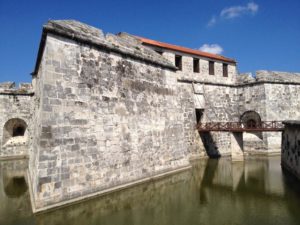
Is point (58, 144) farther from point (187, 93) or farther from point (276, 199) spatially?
point (187, 93)

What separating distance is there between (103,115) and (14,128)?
11.4 meters

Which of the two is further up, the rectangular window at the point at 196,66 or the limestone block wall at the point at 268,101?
the rectangular window at the point at 196,66

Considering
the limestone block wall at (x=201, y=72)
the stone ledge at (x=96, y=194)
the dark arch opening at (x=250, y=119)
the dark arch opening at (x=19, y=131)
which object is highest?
the limestone block wall at (x=201, y=72)

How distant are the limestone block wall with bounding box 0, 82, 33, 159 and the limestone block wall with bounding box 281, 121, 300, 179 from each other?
15579 millimetres

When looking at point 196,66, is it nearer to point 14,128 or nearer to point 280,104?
point 280,104

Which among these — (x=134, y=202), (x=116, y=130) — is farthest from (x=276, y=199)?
(x=116, y=130)

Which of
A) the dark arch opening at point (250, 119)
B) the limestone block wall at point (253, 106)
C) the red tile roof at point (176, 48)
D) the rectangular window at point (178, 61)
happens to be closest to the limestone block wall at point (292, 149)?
the limestone block wall at point (253, 106)

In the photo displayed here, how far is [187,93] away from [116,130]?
8024 millimetres

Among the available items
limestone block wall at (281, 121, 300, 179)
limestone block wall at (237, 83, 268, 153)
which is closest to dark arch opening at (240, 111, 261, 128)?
limestone block wall at (237, 83, 268, 153)

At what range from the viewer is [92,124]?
8.23 metres

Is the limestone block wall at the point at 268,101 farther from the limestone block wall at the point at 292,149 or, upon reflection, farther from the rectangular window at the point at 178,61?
the rectangular window at the point at 178,61

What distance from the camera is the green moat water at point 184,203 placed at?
239 inches

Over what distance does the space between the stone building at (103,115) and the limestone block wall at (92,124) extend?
0.10 feet

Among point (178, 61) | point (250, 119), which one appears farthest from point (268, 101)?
point (178, 61)
